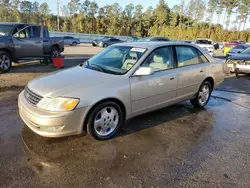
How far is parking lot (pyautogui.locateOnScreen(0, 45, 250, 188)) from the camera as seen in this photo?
9.20 ft

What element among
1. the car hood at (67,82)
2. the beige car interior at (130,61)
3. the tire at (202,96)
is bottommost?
the tire at (202,96)

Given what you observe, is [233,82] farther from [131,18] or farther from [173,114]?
[131,18]

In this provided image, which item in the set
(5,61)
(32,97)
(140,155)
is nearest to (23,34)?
(5,61)

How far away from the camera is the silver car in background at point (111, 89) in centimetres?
326

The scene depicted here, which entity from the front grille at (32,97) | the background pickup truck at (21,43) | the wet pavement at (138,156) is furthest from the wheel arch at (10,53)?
the front grille at (32,97)

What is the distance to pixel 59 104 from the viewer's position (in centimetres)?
322

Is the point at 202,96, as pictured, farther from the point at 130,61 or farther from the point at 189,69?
the point at 130,61

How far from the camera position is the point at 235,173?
3033 millimetres

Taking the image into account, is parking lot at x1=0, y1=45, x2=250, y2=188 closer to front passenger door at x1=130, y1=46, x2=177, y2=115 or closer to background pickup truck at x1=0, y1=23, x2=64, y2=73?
front passenger door at x1=130, y1=46, x2=177, y2=115

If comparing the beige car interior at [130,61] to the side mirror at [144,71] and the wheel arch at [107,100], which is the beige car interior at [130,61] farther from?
the wheel arch at [107,100]

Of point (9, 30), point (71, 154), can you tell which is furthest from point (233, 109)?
point (9, 30)

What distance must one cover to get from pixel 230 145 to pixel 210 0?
65.7 metres

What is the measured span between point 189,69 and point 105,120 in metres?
2.30

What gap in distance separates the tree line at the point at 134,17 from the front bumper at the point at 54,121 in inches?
2168
